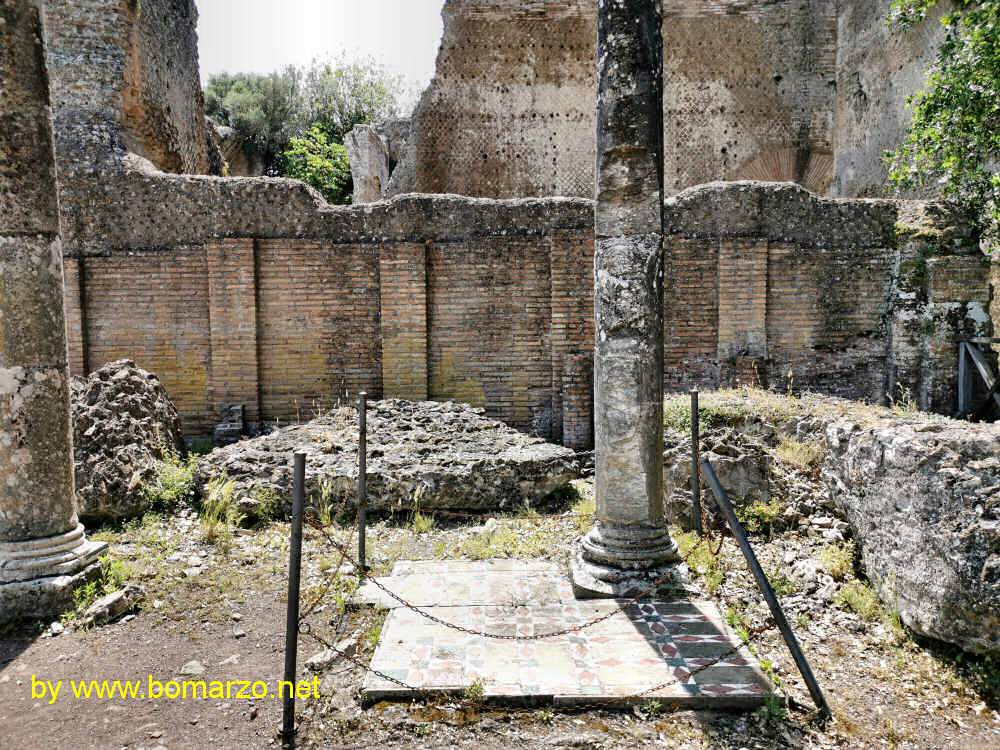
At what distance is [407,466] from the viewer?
21.6ft

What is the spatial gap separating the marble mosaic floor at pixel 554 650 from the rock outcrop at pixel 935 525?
43.8 inches

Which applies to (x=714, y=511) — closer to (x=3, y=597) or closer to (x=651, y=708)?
(x=651, y=708)

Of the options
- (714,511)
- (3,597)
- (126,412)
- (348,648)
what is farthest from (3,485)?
(714,511)

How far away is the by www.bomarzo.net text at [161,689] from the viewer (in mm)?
3539

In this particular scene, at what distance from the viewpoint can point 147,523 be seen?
602cm

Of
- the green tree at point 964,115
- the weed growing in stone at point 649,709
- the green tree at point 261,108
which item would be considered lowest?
the weed growing in stone at point 649,709

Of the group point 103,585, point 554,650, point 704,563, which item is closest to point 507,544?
point 704,563

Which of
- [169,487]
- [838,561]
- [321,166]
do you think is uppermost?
[321,166]

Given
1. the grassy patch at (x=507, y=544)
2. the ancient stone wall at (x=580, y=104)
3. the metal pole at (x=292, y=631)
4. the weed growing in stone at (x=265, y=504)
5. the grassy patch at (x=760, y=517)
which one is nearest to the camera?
the metal pole at (x=292, y=631)

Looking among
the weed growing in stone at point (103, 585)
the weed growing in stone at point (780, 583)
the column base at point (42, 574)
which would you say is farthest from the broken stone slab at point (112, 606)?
the weed growing in stone at point (780, 583)

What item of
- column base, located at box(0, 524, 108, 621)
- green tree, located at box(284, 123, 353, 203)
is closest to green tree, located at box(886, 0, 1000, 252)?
column base, located at box(0, 524, 108, 621)

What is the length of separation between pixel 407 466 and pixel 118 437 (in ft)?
9.40

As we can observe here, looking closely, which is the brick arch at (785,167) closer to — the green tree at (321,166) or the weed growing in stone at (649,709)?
the green tree at (321,166)

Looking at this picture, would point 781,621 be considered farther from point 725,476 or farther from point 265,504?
point 265,504
